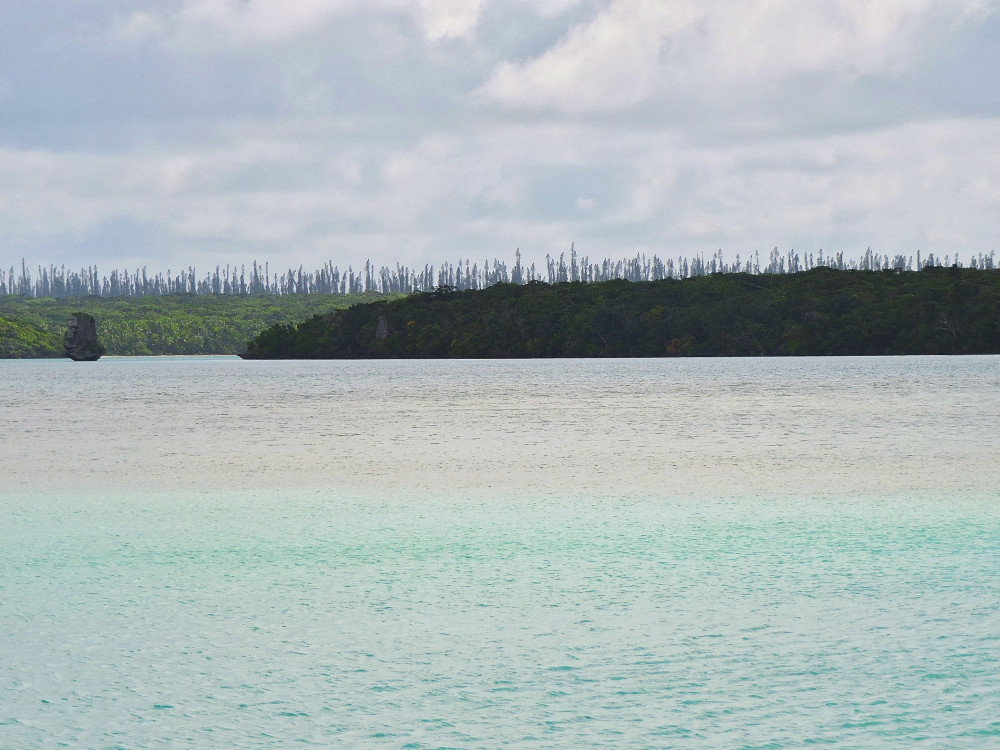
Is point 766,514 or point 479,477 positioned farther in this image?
point 479,477

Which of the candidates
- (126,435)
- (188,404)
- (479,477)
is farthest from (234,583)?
(188,404)

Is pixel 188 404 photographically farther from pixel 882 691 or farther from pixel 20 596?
pixel 882 691

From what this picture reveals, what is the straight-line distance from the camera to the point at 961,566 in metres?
16.0

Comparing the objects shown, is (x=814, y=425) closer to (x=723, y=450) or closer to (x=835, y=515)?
(x=723, y=450)

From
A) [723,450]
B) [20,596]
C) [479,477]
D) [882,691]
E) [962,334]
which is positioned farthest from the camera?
[962,334]

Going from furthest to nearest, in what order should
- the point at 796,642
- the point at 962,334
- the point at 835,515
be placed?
the point at 962,334 → the point at 835,515 → the point at 796,642

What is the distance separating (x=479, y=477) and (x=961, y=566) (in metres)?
14.1

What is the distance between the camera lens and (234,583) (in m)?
15.3

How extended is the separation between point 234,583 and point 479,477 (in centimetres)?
1353

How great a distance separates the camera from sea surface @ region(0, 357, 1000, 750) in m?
9.96

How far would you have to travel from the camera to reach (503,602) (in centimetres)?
1412

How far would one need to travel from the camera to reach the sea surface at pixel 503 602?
996 cm

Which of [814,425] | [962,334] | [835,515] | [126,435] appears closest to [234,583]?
[835,515]

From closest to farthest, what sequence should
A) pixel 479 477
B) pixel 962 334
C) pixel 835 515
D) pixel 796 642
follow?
pixel 796 642 → pixel 835 515 → pixel 479 477 → pixel 962 334
